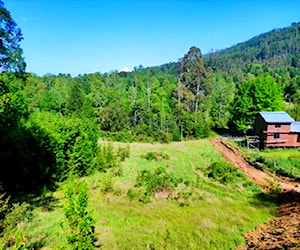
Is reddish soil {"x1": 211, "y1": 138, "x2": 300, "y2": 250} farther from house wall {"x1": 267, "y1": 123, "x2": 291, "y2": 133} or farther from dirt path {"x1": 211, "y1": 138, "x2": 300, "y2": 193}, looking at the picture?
house wall {"x1": 267, "y1": 123, "x2": 291, "y2": 133}

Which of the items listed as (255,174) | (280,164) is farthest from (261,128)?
(255,174)

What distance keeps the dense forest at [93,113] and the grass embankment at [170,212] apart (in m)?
2.70

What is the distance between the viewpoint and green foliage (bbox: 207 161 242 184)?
25203 millimetres

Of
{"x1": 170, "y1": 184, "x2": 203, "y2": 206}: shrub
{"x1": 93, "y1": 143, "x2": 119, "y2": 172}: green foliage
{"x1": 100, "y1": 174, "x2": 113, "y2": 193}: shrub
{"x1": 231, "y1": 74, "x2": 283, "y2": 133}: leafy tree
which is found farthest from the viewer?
{"x1": 231, "y1": 74, "x2": 283, "y2": 133}: leafy tree

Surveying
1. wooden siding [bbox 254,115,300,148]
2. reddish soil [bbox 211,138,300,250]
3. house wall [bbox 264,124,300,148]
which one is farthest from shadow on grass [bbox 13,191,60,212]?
house wall [bbox 264,124,300,148]

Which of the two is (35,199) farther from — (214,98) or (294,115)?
(214,98)

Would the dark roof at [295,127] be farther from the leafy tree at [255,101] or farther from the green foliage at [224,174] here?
the green foliage at [224,174]

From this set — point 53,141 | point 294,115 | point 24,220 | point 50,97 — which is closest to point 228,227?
point 24,220

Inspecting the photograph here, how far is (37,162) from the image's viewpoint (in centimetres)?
2331

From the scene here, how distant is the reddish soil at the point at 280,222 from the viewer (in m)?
13.6

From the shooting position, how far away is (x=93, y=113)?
6838cm

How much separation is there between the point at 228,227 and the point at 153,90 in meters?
70.5

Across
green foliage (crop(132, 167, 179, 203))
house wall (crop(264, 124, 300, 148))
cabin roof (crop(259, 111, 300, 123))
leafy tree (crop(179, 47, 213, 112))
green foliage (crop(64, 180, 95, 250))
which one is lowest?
house wall (crop(264, 124, 300, 148))

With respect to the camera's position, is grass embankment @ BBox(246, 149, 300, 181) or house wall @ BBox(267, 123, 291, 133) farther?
house wall @ BBox(267, 123, 291, 133)
